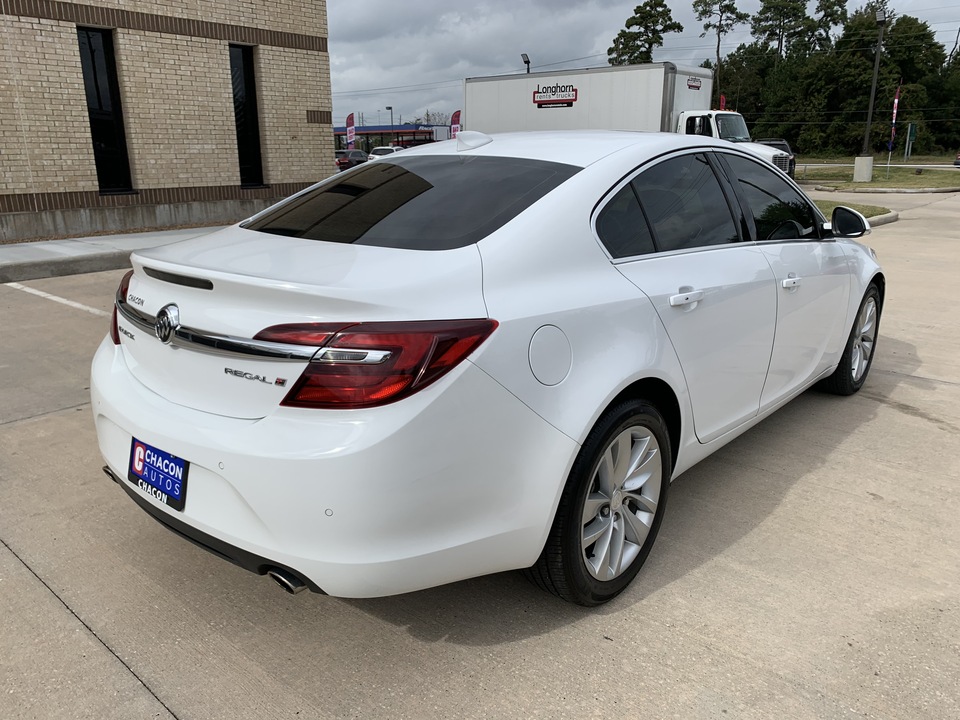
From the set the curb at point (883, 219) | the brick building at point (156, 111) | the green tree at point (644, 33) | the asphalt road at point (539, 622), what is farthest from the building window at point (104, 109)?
the green tree at point (644, 33)

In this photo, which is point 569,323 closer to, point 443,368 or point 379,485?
point 443,368

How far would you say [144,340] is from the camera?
8.30 ft

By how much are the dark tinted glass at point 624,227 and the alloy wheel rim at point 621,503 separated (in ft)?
2.14

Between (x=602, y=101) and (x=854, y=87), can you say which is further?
(x=854, y=87)

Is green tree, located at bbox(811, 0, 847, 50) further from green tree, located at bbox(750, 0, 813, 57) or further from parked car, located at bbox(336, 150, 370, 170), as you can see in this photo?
parked car, located at bbox(336, 150, 370, 170)

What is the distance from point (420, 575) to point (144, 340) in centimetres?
121

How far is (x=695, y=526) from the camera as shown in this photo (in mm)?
3301

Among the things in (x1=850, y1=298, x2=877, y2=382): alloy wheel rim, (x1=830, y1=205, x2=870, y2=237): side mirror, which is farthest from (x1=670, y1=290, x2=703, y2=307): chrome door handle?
(x1=850, y1=298, x2=877, y2=382): alloy wheel rim

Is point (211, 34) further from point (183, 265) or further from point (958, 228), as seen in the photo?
point (958, 228)

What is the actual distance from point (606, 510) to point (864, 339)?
10.5 ft

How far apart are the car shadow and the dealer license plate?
0.79m

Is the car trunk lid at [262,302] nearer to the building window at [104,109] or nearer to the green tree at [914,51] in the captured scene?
the building window at [104,109]

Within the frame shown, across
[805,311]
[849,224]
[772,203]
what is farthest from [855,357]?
[772,203]

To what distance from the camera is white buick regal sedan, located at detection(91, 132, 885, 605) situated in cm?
205
